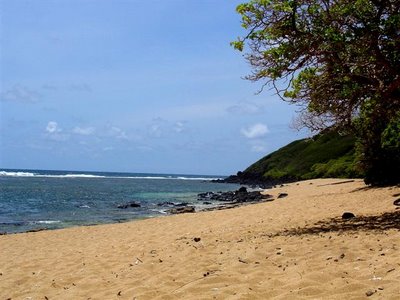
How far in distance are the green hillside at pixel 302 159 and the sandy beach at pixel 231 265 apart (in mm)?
Result: 77093

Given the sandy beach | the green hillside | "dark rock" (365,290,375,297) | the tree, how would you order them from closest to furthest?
1. "dark rock" (365,290,375,297)
2. the sandy beach
3. the tree
4. the green hillside

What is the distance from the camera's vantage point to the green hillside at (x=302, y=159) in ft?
335

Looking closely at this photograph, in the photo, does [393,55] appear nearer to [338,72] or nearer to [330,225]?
[338,72]

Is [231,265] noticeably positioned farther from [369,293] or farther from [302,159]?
[302,159]

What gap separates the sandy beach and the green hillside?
77093mm

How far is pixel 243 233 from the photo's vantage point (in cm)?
1399

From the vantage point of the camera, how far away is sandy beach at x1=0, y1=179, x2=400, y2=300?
23.0 ft

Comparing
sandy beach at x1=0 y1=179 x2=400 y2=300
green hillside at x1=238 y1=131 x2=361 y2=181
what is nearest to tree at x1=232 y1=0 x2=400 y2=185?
sandy beach at x1=0 y1=179 x2=400 y2=300

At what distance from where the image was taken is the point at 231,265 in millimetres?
8906

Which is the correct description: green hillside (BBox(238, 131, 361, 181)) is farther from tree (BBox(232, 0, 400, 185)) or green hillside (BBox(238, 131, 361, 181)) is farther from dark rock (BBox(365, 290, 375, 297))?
dark rock (BBox(365, 290, 375, 297))

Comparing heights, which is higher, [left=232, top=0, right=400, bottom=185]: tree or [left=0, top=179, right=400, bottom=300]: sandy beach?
[left=232, top=0, right=400, bottom=185]: tree

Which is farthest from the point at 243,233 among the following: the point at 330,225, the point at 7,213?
the point at 7,213

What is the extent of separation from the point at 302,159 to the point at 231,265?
116964 mm

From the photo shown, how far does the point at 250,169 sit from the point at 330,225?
13136 centimetres
